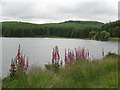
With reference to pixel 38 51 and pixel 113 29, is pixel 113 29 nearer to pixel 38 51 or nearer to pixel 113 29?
pixel 113 29

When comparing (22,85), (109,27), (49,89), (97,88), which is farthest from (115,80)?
(109,27)

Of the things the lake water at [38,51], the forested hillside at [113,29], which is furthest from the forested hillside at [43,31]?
the lake water at [38,51]

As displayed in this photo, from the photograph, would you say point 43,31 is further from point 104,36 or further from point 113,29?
point 104,36

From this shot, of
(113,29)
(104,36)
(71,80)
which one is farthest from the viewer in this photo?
(113,29)

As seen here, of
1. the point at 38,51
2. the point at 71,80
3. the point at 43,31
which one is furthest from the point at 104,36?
the point at 71,80

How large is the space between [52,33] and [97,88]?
5971 inches

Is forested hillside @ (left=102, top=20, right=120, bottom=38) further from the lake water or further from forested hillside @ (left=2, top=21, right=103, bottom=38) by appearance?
the lake water

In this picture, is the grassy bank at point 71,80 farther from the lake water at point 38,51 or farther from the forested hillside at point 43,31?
the forested hillside at point 43,31

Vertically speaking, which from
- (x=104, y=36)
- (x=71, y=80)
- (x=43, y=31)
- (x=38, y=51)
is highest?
(x=43, y=31)

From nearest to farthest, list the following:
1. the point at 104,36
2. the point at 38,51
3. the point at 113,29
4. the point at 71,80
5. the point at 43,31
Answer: the point at 71,80 → the point at 38,51 → the point at 104,36 → the point at 113,29 → the point at 43,31

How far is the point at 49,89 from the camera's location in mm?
7051

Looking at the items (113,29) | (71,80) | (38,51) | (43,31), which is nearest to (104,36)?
(113,29)

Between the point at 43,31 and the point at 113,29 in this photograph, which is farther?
the point at 43,31

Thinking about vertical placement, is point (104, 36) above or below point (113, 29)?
below
